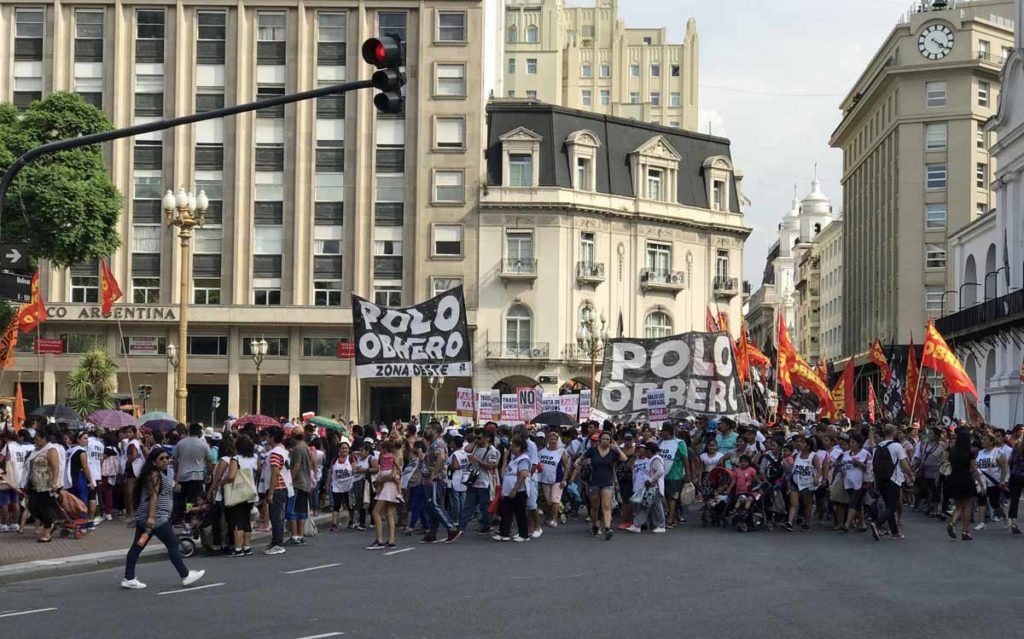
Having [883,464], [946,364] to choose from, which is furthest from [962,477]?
[946,364]

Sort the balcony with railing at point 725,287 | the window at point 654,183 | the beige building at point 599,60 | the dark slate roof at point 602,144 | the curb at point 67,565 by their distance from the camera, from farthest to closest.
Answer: the beige building at point 599,60, the balcony with railing at point 725,287, the window at point 654,183, the dark slate roof at point 602,144, the curb at point 67,565

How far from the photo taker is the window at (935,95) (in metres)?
82.9

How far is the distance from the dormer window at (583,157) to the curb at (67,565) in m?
51.2

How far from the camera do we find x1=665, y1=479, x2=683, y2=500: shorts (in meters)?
23.6

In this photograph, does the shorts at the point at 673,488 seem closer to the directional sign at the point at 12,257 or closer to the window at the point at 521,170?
the directional sign at the point at 12,257

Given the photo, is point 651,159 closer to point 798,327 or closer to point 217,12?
point 217,12

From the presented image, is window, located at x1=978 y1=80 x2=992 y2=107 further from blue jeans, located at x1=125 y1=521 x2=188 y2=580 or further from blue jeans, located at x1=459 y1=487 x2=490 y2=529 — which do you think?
blue jeans, located at x1=125 y1=521 x2=188 y2=580

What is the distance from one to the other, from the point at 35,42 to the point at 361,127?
1561cm

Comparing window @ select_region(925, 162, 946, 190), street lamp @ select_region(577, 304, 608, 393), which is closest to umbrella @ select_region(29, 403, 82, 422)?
street lamp @ select_region(577, 304, 608, 393)

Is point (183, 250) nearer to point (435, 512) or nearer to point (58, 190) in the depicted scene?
point (435, 512)

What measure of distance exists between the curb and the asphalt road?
33 cm

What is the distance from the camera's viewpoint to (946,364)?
33812 millimetres

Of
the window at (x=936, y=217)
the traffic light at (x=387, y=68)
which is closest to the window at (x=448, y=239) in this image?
the window at (x=936, y=217)

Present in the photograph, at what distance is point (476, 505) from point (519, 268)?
45116 mm
